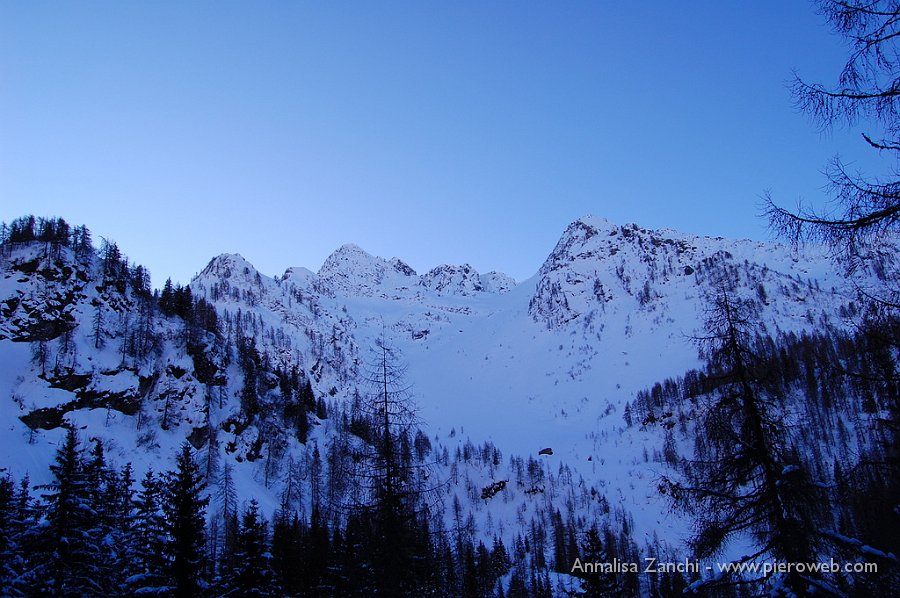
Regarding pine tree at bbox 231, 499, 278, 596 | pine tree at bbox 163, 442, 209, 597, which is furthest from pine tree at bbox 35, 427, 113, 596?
pine tree at bbox 231, 499, 278, 596

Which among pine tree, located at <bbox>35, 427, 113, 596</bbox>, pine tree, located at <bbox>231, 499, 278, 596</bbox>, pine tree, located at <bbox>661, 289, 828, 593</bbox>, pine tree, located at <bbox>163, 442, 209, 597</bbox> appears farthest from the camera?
pine tree, located at <bbox>231, 499, 278, 596</bbox>

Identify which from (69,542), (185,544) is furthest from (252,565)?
(69,542)

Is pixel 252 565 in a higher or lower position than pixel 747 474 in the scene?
lower

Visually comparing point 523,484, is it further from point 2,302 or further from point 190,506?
point 190,506

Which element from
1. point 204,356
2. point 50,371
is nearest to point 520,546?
point 204,356

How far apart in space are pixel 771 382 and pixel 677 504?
3371 mm

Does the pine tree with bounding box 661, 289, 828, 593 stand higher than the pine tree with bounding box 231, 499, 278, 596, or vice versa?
the pine tree with bounding box 661, 289, 828, 593

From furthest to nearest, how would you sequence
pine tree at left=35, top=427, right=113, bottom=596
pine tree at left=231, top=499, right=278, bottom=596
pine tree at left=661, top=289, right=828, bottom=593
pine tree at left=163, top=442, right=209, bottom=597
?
pine tree at left=231, top=499, right=278, bottom=596 < pine tree at left=35, top=427, right=113, bottom=596 < pine tree at left=163, top=442, right=209, bottom=597 < pine tree at left=661, top=289, right=828, bottom=593

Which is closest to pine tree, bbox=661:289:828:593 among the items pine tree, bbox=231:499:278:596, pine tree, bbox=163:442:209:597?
pine tree, bbox=163:442:209:597

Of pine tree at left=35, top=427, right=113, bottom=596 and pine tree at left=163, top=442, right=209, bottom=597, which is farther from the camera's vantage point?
pine tree at left=35, top=427, right=113, bottom=596

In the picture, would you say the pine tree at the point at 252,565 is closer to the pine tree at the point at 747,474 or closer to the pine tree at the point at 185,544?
the pine tree at the point at 185,544

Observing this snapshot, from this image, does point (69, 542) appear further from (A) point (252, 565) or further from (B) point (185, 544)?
(A) point (252, 565)

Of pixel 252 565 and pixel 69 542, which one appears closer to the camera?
pixel 69 542

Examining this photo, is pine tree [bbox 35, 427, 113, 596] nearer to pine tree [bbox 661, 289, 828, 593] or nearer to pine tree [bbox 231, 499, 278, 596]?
pine tree [bbox 231, 499, 278, 596]
